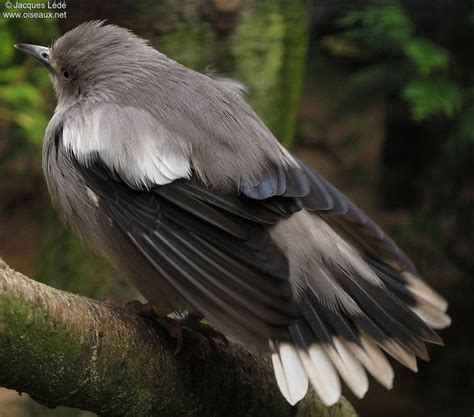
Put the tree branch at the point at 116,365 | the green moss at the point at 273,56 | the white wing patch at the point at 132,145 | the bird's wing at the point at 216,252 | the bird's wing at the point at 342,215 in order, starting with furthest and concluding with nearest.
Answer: the green moss at the point at 273,56 < the bird's wing at the point at 342,215 < the white wing patch at the point at 132,145 < the bird's wing at the point at 216,252 < the tree branch at the point at 116,365

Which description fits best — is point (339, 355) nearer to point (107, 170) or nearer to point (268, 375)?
point (268, 375)

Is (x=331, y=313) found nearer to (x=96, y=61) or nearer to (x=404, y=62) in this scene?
(x=96, y=61)

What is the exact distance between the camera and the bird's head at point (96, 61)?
11.2 ft

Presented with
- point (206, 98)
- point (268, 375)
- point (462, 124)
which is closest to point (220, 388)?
point (268, 375)

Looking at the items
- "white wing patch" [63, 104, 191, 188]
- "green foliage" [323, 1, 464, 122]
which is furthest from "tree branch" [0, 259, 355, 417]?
"green foliage" [323, 1, 464, 122]

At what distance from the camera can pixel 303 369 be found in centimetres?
284

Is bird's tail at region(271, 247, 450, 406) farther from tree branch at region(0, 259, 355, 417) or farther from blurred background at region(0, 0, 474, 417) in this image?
blurred background at region(0, 0, 474, 417)

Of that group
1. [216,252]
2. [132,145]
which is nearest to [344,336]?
[216,252]

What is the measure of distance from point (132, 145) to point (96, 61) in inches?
24.1

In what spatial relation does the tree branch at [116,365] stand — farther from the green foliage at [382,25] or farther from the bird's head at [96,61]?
the green foliage at [382,25]

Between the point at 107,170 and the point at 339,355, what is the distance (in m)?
1.01

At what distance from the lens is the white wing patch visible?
9.85 feet

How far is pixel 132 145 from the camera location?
3.08 m

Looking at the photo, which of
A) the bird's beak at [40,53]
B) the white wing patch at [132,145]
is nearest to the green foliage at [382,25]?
the bird's beak at [40,53]
